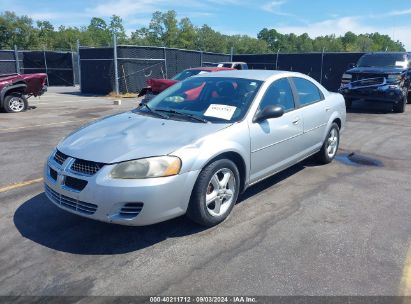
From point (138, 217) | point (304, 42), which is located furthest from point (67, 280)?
point (304, 42)

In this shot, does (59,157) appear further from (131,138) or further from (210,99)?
(210,99)

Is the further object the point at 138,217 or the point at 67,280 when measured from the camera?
the point at 138,217

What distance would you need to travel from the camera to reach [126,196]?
3.26 m

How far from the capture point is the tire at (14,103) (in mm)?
12375

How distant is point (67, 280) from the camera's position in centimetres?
298

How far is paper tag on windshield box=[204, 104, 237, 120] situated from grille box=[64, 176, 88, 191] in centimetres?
157

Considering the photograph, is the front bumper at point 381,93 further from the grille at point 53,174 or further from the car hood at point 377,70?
the grille at point 53,174

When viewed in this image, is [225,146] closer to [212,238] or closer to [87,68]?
[212,238]

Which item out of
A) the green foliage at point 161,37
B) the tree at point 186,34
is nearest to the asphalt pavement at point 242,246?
the green foliage at point 161,37

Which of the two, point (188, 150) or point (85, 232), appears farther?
point (85, 232)

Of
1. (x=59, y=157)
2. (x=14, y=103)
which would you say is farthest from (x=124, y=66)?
(x=59, y=157)

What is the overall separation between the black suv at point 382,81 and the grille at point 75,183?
10.8 m

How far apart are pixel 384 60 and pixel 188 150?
38.2ft

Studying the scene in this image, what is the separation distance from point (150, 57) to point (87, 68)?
11.8 feet
